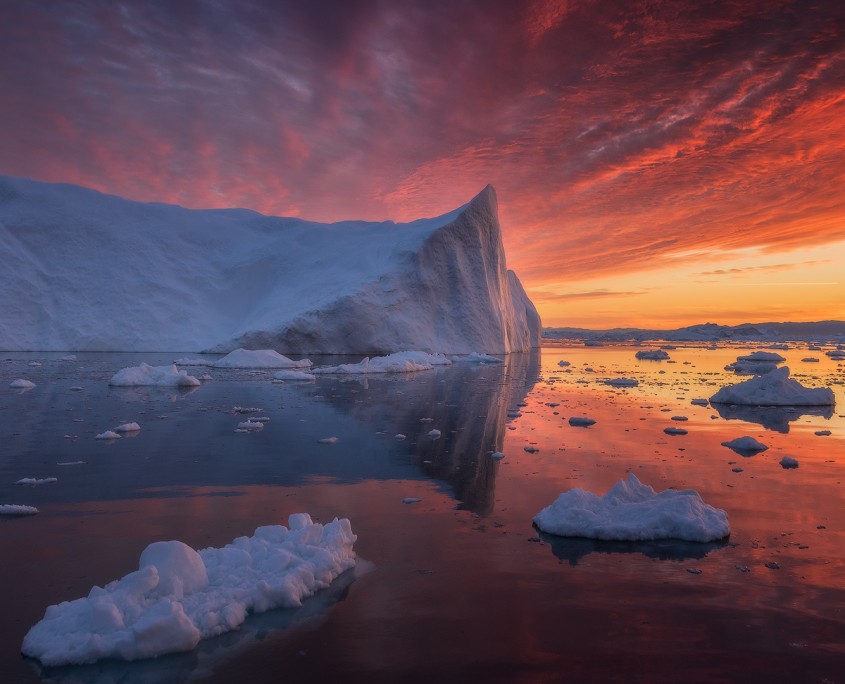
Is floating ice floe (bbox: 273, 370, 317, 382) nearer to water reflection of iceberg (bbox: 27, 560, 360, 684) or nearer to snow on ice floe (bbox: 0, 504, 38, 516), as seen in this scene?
snow on ice floe (bbox: 0, 504, 38, 516)

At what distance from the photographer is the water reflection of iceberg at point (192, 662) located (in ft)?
7.84

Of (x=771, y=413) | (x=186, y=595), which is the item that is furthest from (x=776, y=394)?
(x=186, y=595)

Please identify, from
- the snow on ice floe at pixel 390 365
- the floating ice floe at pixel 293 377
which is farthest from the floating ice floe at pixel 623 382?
the floating ice floe at pixel 293 377

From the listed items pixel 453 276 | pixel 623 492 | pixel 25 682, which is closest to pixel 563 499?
pixel 623 492

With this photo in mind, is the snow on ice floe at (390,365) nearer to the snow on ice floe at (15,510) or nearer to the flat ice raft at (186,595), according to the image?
the snow on ice floe at (15,510)

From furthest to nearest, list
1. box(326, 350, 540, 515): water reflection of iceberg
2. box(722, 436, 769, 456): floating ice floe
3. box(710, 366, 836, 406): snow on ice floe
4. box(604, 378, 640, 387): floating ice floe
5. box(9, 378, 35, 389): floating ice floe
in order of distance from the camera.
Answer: box(604, 378, 640, 387): floating ice floe → box(9, 378, 35, 389): floating ice floe → box(710, 366, 836, 406): snow on ice floe → box(722, 436, 769, 456): floating ice floe → box(326, 350, 540, 515): water reflection of iceberg

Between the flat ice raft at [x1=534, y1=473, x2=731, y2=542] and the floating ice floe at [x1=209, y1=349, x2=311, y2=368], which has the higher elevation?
the floating ice floe at [x1=209, y1=349, x2=311, y2=368]

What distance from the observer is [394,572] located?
3.41 m

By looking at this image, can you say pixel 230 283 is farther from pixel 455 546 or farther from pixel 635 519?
pixel 635 519

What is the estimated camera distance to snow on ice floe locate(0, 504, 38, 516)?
4434 mm

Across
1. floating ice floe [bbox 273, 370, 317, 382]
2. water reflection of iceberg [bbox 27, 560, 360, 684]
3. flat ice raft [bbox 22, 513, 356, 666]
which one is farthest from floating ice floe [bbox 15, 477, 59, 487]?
floating ice floe [bbox 273, 370, 317, 382]

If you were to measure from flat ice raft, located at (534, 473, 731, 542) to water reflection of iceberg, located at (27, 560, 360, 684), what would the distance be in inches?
79.8

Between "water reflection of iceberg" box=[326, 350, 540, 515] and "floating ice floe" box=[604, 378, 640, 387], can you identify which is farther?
"floating ice floe" box=[604, 378, 640, 387]

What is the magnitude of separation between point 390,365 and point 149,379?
941 cm
